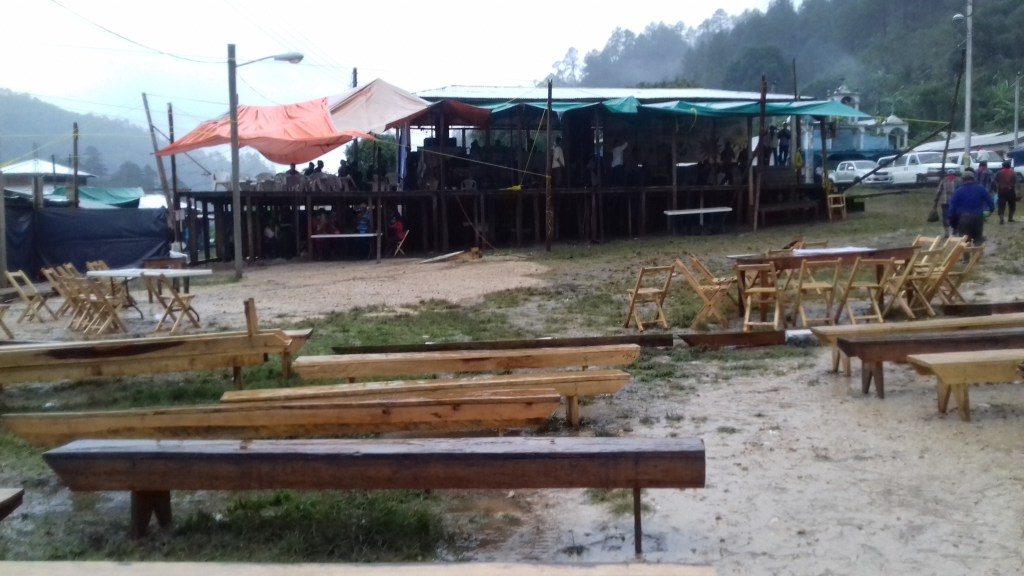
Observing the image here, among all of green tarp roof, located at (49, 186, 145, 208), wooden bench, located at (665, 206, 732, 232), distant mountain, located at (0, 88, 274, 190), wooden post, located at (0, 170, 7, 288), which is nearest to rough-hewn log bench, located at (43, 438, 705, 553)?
wooden post, located at (0, 170, 7, 288)

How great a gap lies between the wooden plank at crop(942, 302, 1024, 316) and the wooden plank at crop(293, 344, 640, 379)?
4600 mm

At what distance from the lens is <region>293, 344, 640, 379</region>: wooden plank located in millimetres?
7223

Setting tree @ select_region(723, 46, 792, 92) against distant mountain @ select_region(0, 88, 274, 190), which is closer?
distant mountain @ select_region(0, 88, 274, 190)

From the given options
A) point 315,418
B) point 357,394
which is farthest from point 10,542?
point 357,394

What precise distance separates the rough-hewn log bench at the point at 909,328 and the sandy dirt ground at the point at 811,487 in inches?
11.5

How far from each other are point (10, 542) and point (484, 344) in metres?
4.27

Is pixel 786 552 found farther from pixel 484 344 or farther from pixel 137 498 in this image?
pixel 484 344

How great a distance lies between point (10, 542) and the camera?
480 cm

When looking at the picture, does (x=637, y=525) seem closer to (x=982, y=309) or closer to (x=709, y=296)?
(x=709, y=296)

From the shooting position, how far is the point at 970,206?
535 inches

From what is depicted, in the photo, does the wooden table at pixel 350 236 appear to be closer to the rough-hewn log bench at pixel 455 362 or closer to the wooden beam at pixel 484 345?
the wooden beam at pixel 484 345

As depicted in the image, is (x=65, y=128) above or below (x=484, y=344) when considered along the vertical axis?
above

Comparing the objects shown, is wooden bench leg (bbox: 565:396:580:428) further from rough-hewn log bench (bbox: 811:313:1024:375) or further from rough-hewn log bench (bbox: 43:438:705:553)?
rough-hewn log bench (bbox: 811:313:1024:375)

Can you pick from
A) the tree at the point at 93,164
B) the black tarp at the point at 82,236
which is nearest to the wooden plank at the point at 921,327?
the black tarp at the point at 82,236
